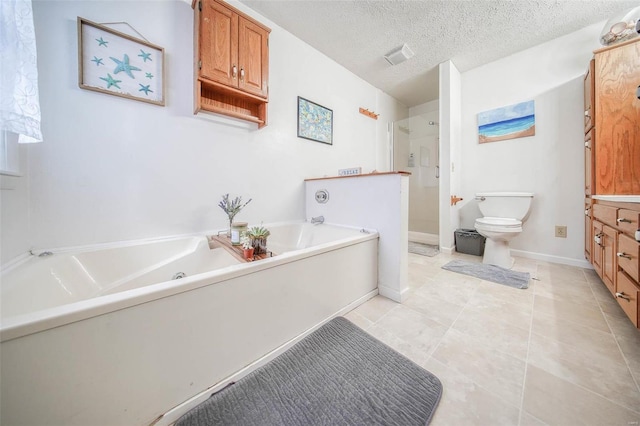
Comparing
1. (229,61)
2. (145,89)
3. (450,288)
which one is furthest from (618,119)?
(145,89)

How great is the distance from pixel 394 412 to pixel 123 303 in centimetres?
101

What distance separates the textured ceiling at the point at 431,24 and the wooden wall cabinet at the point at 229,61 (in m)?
0.47

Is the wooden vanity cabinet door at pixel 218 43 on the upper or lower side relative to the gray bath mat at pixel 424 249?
upper

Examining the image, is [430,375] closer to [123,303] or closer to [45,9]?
[123,303]

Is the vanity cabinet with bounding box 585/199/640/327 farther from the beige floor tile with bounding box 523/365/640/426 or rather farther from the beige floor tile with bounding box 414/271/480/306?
the beige floor tile with bounding box 414/271/480/306

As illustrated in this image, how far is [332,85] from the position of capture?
102 inches

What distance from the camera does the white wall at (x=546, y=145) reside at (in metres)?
2.10

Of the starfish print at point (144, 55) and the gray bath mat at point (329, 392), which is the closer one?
the gray bath mat at point (329, 392)

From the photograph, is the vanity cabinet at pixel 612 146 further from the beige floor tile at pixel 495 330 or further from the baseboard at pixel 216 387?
the baseboard at pixel 216 387

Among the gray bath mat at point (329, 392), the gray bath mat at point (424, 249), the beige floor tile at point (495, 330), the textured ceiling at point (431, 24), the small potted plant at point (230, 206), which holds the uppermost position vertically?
the textured ceiling at point (431, 24)

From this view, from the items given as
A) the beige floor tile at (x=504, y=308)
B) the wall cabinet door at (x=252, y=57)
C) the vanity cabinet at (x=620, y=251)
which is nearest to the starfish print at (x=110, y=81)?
the wall cabinet door at (x=252, y=57)

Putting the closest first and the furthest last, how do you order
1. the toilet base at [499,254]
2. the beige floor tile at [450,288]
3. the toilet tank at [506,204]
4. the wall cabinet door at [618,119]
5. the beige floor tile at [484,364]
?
the beige floor tile at [484,364] → the wall cabinet door at [618,119] → the beige floor tile at [450,288] → the toilet base at [499,254] → the toilet tank at [506,204]

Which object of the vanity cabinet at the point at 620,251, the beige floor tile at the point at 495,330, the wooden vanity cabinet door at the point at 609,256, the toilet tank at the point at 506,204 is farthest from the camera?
the toilet tank at the point at 506,204

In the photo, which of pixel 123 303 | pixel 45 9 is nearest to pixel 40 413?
pixel 123 303
